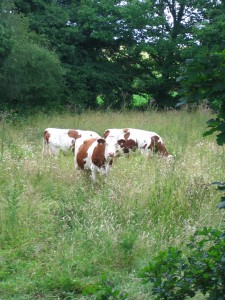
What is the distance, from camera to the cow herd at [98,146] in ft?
32.9

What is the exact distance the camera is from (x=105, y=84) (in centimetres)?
3072

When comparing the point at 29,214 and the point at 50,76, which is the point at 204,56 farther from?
the point at 50,76

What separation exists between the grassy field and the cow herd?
18.4 inches

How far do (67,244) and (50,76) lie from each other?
706 inches

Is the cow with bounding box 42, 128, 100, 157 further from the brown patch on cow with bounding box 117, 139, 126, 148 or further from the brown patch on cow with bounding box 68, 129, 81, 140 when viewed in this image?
the brown patch on cow with bounding box 117, 139, 126, 148

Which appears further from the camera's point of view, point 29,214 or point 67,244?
point 29,214

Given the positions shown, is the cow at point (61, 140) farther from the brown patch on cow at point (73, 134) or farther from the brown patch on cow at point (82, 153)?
the brown patch on cow at point (82, 153)

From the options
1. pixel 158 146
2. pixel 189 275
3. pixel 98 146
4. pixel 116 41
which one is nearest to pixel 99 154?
pixel 98 146

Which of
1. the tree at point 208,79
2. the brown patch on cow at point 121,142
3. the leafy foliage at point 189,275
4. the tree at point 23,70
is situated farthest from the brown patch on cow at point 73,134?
the tree at point 208,79

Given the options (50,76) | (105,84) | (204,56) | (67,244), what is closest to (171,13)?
(105,84)

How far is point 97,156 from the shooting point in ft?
33.1

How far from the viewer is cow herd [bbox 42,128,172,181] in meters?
10.0

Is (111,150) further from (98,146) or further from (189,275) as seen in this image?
(189,275)

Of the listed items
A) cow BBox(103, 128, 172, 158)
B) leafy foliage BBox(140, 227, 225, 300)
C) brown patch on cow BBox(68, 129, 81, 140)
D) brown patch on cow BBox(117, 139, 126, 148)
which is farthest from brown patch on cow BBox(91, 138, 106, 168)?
leafy foliage BBox(140, 227, 225, 300)
